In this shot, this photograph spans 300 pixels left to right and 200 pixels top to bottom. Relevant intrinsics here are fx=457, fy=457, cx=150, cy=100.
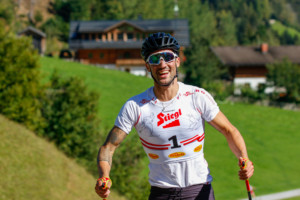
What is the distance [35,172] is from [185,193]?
57.3 feet

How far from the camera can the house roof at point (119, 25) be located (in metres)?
81.9

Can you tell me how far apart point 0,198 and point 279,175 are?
30.4 metres

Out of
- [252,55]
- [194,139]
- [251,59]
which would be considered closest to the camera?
[194,139]

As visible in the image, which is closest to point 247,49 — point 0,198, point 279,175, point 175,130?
point 279,175

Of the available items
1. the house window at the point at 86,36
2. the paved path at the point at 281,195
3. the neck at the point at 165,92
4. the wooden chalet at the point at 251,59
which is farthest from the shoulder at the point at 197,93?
the house window at the point at 86,36

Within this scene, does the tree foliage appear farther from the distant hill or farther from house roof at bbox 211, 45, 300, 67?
the distant hill

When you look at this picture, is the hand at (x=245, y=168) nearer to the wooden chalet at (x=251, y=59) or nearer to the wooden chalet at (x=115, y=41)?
the wooden chalet at (x=251, y=59)

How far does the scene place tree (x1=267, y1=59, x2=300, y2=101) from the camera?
69.8 metres

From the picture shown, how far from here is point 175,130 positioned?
196 inches

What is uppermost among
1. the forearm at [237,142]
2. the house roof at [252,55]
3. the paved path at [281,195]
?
the forearm at [237,142]

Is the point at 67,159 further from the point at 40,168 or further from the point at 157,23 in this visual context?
the point at 157,23

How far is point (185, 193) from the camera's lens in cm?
502

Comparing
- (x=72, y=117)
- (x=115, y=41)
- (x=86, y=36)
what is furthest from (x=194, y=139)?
(x=86, y=36)

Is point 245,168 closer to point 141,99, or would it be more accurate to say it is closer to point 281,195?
point 141,99
